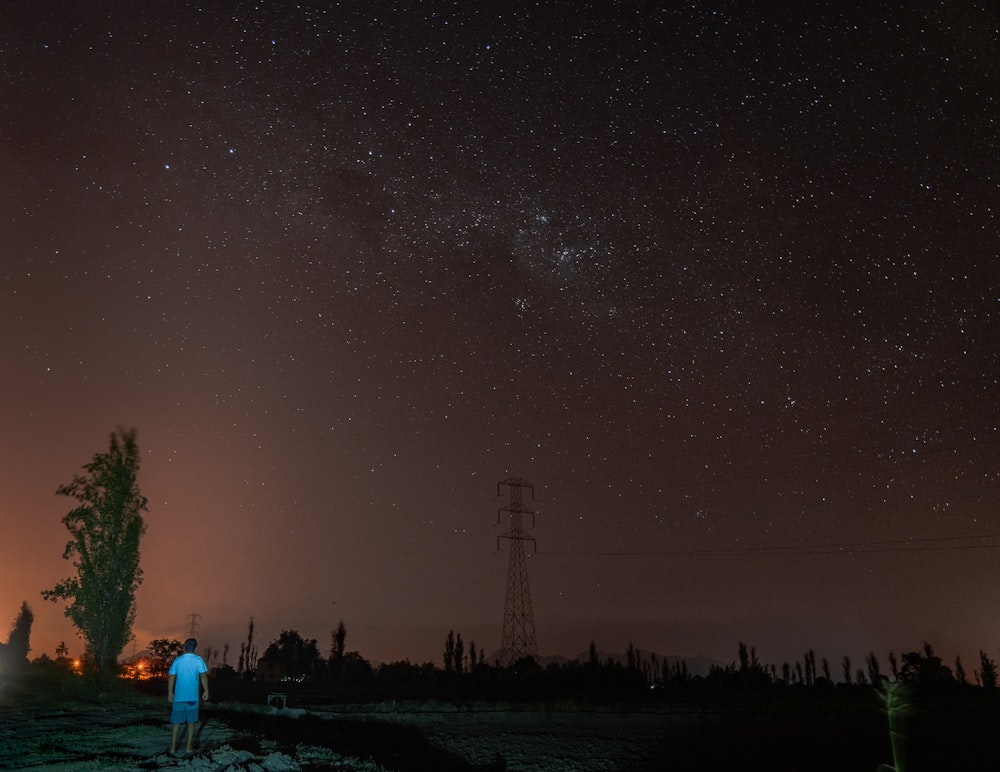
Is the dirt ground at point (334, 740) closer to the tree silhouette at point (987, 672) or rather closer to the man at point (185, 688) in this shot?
the man at point (185, 688)

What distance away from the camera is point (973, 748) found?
99.1 ft

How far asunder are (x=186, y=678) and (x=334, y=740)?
27.9 ft

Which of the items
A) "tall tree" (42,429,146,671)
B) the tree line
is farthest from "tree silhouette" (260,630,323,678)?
"tall tree" (42,429,146,671)

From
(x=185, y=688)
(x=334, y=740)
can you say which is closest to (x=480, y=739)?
(x=334, y=740)

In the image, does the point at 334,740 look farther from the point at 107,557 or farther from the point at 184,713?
the point at 107,557

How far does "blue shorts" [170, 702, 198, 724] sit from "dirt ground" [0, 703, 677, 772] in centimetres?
62

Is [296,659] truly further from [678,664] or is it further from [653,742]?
[653,742]

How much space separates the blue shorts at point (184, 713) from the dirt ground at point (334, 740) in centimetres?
62

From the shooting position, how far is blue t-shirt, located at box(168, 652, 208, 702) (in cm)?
1398

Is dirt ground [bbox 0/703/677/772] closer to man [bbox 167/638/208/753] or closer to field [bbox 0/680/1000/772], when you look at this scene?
field [bbox 0/680/1000/772]

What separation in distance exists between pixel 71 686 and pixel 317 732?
1902 centimetres

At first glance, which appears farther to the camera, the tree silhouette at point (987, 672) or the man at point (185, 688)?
the tree silhouette at point (987, 672)

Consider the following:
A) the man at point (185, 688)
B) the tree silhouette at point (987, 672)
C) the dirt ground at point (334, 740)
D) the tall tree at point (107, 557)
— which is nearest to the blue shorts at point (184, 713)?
the man at point (185, 688)

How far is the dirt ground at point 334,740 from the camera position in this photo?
14112mm
